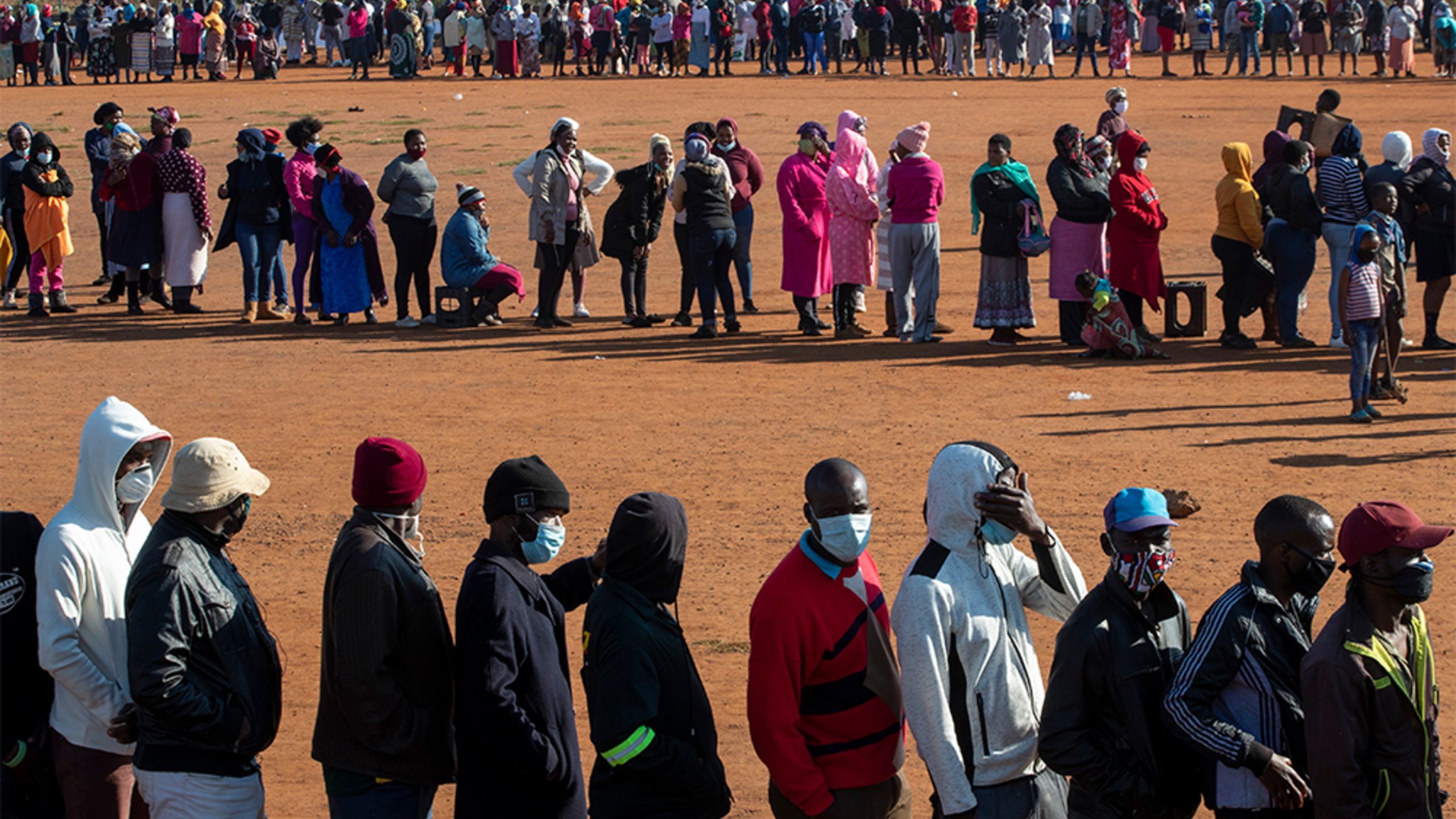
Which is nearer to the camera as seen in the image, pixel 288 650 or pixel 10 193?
pixel 288 650

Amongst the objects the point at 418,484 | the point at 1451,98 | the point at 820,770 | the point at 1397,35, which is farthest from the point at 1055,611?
the point at 1397,35

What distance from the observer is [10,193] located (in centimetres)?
1650

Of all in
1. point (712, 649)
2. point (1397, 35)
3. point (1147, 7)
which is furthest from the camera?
point (1147, 7)

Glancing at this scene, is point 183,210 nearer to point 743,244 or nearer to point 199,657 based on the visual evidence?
point 743,244

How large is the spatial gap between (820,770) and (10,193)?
48.6 ft

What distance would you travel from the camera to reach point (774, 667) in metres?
4.32

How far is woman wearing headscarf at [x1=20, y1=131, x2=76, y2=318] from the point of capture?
53.2 ft

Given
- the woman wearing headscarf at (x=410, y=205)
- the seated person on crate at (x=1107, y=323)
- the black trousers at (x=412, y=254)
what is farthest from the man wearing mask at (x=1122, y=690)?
the black trousers at (x=412, y=254)

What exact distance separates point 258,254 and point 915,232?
6914 mm

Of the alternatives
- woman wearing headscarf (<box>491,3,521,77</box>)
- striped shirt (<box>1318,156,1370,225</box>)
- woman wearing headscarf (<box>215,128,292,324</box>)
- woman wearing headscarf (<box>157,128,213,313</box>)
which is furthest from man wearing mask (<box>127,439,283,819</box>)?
woman wearing headscarf (<box>491,3,521,77</box>)

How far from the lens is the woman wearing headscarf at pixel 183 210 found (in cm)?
1627

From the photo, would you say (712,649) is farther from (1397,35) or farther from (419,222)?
(1397,35)

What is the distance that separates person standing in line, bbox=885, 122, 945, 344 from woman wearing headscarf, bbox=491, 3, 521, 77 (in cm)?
2641

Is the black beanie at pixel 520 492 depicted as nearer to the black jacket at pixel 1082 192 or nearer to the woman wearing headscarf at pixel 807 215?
the black jacket at pixel 1082 192
